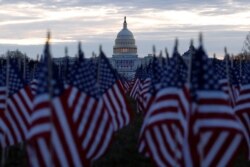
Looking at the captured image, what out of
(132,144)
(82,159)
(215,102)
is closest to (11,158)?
(132,144)

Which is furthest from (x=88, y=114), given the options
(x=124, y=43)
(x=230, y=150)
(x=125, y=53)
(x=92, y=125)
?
(x=125, y=53)

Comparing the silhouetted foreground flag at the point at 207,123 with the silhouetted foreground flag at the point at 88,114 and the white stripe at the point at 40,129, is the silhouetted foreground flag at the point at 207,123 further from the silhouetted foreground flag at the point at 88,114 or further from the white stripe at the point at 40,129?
the silhouetted foreground flag at the point at 88,114

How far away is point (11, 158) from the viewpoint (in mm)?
17844

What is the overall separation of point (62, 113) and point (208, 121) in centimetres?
216

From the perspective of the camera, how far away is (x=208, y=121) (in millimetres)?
9547

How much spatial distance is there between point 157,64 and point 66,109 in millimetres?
5334

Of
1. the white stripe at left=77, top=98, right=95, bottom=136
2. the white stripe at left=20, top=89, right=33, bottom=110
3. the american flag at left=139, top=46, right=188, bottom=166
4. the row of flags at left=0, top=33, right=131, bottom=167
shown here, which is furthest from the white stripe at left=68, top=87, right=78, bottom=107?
the white stripe at left=20, top=89, right=33, bottom=110

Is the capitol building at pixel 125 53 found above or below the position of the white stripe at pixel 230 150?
below

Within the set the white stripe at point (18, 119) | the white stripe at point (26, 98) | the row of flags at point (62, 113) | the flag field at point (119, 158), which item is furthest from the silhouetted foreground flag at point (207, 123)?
the flag field at point (119, 158)

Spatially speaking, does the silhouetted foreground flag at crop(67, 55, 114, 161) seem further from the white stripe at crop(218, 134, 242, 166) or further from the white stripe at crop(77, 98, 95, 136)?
the white stripe at crop(218, 134, 242, 166)

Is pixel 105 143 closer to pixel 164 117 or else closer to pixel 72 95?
pixel 72 95

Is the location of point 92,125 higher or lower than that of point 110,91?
higher

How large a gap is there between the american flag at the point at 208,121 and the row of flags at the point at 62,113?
1.78 m

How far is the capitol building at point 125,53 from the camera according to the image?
17750 centimetres
